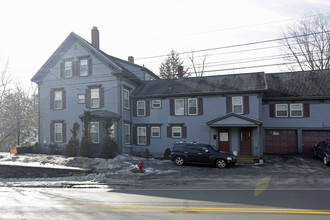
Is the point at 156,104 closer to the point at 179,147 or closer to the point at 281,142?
the point at 179,147

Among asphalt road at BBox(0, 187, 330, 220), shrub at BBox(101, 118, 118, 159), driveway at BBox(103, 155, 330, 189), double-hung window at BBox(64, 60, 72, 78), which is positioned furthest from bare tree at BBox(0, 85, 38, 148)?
asphalt road at BBox(0, 187, 330, 220)

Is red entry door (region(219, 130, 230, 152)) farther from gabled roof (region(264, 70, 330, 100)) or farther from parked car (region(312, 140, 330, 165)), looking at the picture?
parked car (region(312, 140, 330, 165))

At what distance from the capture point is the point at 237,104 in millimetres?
23734

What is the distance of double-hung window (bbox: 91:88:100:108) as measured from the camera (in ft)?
84.2

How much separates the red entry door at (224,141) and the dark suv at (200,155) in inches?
201

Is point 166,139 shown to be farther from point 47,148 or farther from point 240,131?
point 47,148

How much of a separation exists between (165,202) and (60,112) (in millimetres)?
20945

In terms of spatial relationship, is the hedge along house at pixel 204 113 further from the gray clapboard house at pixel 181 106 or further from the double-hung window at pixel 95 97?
the double-hung window at pixel 95 97

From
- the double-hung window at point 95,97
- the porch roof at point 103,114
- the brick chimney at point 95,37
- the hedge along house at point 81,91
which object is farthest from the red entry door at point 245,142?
the brick chimney at point 95,37

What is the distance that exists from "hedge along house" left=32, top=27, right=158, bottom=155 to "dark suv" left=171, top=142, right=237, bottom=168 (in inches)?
263

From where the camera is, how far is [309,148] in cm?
2436

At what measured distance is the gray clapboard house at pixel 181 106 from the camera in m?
23.7

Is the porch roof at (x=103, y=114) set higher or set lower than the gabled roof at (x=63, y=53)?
lower

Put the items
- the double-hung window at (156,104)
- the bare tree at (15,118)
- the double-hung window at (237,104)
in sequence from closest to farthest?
the double-hung window at (237,104)
the double-hung window at (156,104)
the bare tree at (15,118)
